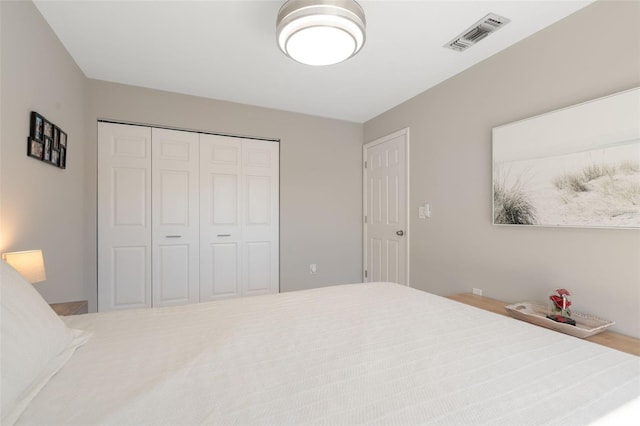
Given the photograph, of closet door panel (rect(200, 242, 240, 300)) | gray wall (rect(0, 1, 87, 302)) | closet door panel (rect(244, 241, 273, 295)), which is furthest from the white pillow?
closet door panel (rect(244, 241, 273, 295))

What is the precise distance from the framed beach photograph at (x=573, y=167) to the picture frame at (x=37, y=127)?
327cm

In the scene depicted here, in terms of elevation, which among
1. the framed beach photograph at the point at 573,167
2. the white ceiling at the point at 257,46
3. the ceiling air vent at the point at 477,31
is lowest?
the framed beach photograph at the point at 573,167

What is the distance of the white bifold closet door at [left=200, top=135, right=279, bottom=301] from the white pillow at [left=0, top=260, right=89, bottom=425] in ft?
8.15

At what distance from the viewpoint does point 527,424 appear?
70 cm

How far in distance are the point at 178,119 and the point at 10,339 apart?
302cm

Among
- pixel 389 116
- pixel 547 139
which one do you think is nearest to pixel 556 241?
pixel 547 139

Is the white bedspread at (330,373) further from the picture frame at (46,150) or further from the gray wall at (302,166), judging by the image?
the gray wall at (302,166)

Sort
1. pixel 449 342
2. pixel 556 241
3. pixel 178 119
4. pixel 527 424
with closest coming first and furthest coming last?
pixel 527 424 → pixel 449 342 → pixel 556 241 → pixel 178 119

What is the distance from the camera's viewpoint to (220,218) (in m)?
3.56

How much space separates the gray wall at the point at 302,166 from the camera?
10.6 ft

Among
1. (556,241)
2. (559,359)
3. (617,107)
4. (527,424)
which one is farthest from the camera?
(556,241)

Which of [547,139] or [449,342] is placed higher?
[547,139]

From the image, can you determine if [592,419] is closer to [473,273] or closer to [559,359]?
[559,359]

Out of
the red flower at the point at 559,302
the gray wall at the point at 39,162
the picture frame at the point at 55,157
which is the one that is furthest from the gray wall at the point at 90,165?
the red flower at the point at 559,302
